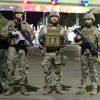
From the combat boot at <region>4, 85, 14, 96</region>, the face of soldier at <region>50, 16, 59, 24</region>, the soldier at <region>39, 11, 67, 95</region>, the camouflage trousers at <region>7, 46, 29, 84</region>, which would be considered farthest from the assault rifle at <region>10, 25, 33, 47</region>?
the combat boot at <region>4, 85, 14, 96</region>

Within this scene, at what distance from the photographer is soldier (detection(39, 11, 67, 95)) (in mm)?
10594

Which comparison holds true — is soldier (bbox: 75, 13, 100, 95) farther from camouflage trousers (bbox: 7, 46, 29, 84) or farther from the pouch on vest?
camouflage trousers (bbox: 7, 46, 29, 84)

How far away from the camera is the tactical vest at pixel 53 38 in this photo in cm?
1056

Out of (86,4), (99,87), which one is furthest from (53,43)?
(86,4)

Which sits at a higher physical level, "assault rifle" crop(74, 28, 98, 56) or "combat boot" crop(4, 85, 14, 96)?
"assault rifle" crop(74, 28, 98, 56)

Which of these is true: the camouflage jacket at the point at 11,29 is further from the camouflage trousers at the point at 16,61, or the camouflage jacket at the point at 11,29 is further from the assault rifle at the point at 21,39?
the camouflage trousers at the point at 16,61

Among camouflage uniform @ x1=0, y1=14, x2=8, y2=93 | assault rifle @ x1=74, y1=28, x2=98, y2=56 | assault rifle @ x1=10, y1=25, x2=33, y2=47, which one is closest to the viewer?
assault rifle @ x1=10, y1=25, x2=33, y2=47

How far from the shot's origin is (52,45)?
1058 centimetres

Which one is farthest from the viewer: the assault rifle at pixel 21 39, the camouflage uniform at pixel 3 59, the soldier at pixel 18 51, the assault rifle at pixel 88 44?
the camouflage uniform at pixel 3 59

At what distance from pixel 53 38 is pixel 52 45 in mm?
150

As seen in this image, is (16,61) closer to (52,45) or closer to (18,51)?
(18,51)

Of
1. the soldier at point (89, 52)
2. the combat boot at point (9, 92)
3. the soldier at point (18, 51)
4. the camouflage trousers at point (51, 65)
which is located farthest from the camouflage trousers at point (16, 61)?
the soldier at point (89, 52)

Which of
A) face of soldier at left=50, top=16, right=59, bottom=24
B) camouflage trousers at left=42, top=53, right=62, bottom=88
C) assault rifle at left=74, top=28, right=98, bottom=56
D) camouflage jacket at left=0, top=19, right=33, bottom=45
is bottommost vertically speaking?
camouflage trousers at left=42, top=53, right=62, bottom=88

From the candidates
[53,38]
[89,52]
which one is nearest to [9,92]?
[53,38]
